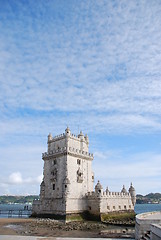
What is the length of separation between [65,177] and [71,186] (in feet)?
6.99

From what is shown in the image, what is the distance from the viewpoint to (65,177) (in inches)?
1693

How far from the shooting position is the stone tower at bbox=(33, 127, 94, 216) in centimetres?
4250

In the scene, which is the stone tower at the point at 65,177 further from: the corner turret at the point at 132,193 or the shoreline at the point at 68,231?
the corner turret at the point at 132,193

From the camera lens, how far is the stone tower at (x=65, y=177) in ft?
139

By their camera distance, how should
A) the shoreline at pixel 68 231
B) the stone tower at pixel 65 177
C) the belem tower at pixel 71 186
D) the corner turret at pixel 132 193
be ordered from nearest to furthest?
1. the shoreline at pixel 68 231
2. the stone tower at pixel 65 177
3. the belem tower at pixel 71 186
4. the corner turret at pixel 132 193

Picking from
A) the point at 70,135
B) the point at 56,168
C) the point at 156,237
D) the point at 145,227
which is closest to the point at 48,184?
the point at 56,168

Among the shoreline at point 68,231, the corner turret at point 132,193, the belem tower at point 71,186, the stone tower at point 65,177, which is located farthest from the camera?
the corner turret at point 132,193

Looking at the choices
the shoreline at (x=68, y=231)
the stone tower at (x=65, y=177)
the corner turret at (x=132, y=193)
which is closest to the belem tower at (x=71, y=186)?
the stone tower at (x=65, y=177)

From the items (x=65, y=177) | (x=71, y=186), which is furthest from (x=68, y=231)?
(x=71, y=186)

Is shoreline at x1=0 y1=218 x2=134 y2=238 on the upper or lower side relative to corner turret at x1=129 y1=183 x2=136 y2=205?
lower

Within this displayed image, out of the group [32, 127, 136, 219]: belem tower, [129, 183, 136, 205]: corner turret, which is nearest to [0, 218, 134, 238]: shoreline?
[32, 127, 136, 219]: belem tower

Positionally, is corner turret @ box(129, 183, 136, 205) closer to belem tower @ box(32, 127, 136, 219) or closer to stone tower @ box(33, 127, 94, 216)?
belem tower @ box(32, 127, 136, 219)

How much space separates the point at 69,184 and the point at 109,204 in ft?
29.0

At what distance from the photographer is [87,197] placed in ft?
150
